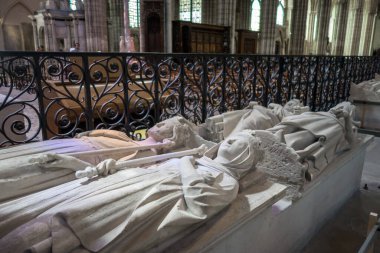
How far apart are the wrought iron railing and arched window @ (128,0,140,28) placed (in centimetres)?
1414

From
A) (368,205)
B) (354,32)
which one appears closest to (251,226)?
(368,205)

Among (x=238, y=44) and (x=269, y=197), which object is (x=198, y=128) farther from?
(x=238, y=44)

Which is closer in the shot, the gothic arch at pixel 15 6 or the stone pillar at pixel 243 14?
the gothic arch at pixel 15 6

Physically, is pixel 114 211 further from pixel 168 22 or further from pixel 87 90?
pixel 168 22

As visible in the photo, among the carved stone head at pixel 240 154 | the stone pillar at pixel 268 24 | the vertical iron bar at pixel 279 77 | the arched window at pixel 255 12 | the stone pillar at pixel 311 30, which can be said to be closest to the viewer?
→ the carved stone head at pixel 240 154

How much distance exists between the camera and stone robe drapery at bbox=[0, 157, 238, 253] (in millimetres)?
1159

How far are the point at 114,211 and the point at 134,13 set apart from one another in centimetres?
1960

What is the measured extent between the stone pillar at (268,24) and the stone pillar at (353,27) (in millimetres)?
11204

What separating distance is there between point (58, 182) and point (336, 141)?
2.49 metres

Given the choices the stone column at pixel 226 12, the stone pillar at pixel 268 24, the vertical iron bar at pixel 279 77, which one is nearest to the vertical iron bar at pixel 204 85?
the vertical iron bar at pixel 279 77

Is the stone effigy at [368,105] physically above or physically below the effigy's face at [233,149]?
below

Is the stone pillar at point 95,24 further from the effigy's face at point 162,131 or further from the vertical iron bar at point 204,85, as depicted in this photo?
the effigy's face at point 162,131

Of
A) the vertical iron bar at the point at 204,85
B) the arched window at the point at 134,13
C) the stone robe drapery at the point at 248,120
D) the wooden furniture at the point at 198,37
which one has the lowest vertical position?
the stone robe drapery at the point at 248,120

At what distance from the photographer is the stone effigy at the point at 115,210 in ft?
3.81
